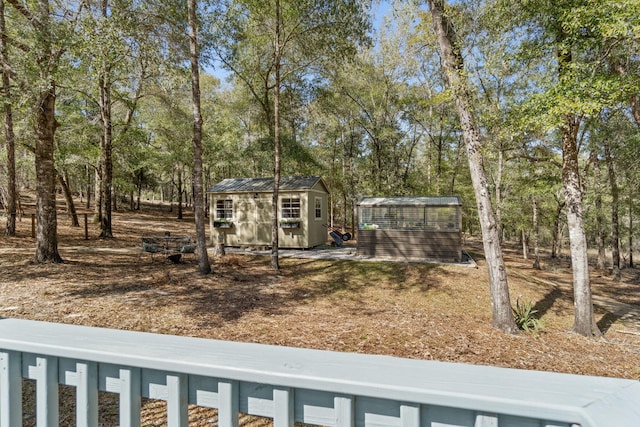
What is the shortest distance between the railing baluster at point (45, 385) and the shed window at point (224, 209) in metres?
14.1

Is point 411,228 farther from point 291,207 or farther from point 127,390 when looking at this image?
point 127,390

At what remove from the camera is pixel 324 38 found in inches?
445

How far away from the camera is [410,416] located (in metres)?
0.78

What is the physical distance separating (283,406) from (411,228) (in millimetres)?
12121

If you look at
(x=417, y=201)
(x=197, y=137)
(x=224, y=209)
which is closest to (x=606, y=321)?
(x=417, y=201)

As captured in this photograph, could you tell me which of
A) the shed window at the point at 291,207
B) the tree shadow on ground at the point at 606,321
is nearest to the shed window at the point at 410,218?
the shed window at the point at 291,207

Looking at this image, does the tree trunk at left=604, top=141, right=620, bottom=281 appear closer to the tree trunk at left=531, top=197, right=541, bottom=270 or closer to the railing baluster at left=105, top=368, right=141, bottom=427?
the tree trunk at left=531, top=197, right=541, bottom=270

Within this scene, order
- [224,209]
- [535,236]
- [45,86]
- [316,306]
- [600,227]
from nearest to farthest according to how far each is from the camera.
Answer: [45,86], [316,306], [224,209], [600,227], [535,236]

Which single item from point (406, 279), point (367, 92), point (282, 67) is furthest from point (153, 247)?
point (367, 92)

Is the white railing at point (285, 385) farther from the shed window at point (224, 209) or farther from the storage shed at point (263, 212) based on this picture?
the shed window at point (224, 209)

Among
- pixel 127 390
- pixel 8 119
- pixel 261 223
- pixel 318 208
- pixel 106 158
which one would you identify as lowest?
pixel 127 390

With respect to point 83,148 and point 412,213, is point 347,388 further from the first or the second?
point 83,148

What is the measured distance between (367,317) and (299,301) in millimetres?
1757

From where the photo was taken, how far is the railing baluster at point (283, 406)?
85 cm
